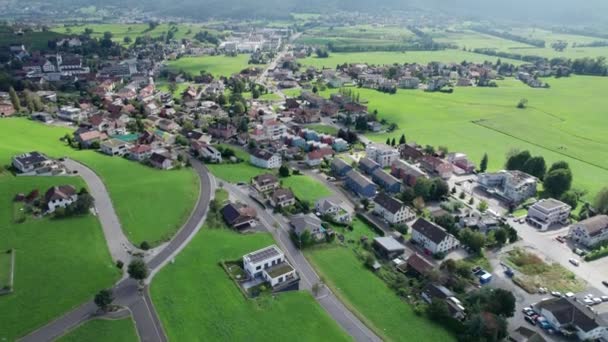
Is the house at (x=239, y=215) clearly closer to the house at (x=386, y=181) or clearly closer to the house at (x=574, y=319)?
the house at (x=386, y=181)

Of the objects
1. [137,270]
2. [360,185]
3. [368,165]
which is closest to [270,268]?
[137,270]

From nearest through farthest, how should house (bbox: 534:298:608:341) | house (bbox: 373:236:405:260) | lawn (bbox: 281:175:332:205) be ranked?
house (bbox: 534:298:608:341) → house (bbox: 373:236:405:260) → lawn (bbox: 281:175:332:205)

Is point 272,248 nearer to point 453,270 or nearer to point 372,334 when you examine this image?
point 372,334

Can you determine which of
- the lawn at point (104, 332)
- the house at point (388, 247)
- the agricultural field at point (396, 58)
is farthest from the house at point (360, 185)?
the agricultural field at point (396, 58)

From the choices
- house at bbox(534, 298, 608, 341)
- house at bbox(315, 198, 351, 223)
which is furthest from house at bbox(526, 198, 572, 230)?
house at bbox(315, 198, 351, 223)

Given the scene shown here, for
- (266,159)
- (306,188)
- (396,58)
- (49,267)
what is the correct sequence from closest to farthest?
(49,267) < (306,188) < (266,159) < (396,58)

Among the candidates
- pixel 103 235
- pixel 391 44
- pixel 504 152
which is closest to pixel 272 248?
pixel 103 235

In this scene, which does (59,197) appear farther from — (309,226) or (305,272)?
(305,272)

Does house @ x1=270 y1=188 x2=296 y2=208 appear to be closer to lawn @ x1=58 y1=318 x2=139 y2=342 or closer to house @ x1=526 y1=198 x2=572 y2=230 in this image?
lawn @ x1=58 y1=318 x2=139 y2=342
